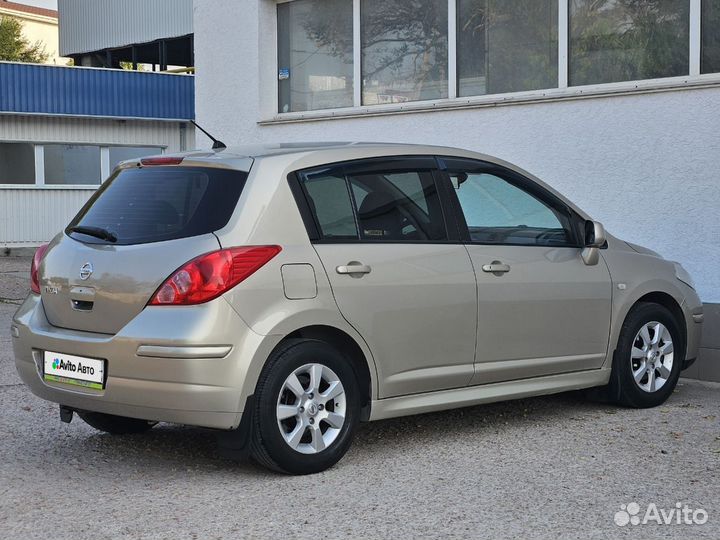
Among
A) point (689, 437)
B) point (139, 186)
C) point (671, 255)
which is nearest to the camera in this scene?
point (139, 186)

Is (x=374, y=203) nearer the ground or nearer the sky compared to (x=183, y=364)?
nearer the sky

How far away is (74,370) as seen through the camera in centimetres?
559

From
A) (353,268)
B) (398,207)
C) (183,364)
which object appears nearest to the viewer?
Answer: (183,364)

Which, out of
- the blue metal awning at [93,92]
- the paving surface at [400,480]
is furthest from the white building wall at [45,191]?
the paving surface at [400,480]

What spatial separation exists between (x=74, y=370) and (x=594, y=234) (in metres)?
3.20

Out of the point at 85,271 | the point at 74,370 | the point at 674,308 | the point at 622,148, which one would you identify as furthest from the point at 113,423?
the point at 622,148

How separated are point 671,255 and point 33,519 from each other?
20.1 ft

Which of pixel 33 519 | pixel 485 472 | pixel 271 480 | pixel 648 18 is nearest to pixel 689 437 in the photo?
pixel 485 472

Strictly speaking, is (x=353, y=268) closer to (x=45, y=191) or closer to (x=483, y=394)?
(x=483, y=394)

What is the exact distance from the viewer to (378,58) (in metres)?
11.9

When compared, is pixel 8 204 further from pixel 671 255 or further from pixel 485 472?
pixel 485 472

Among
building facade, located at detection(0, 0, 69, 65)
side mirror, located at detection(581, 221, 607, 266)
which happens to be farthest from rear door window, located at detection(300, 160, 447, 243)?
building facade, located at detection(0, 0, 69, 65)

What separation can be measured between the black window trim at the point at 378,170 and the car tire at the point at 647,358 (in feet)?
5.08

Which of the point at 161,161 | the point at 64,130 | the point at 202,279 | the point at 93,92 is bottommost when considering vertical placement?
the point at 202,279
